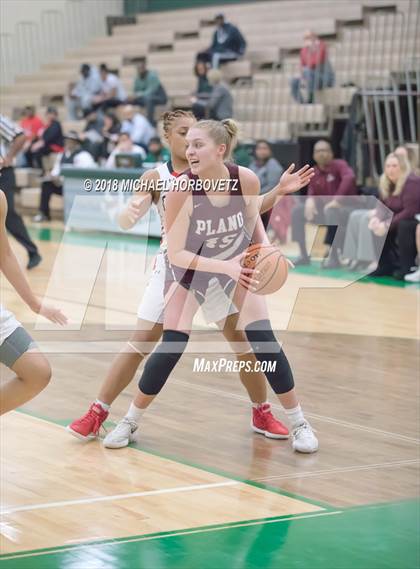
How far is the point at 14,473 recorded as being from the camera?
17.0 feet

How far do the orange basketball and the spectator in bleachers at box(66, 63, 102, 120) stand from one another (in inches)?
655

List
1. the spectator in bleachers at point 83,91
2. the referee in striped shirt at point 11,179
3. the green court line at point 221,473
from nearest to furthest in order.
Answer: the green court line at point 221,473 → the referee in striped shirt at point 11,179 → the spectator in bleachers at point 83,91

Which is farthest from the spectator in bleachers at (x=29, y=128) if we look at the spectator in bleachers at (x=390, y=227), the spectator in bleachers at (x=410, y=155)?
the spectator in bleachers at (x=410, y=155)

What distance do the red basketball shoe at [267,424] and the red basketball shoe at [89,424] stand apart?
0.83m

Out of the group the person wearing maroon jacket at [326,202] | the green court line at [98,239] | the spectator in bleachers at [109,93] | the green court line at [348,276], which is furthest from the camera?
the spectator in bleachers at [109,93]

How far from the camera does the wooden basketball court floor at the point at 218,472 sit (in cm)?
428

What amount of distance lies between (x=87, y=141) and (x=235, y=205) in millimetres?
14095

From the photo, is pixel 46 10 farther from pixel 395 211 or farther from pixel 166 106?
pixel 395 211

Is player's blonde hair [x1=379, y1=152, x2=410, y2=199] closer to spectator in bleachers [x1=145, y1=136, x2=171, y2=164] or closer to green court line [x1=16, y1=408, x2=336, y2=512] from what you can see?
spectator in bleachers [x1=145, y1=136, x2=171, y2=164]

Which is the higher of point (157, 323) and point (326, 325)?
point (157, 323)

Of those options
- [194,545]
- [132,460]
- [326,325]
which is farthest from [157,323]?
[326,325]

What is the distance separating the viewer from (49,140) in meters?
20.8

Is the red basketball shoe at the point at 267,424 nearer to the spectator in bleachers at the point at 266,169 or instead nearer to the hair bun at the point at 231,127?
the hair bun at the point at 231,127

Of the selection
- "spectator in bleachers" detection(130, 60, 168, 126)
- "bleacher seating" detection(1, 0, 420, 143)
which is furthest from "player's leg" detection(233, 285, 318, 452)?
"spectator in bleachers" detection(130, 60, 168, 126)
